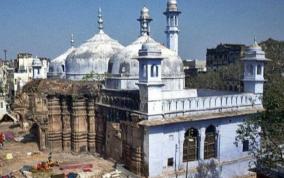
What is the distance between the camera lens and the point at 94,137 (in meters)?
21.4

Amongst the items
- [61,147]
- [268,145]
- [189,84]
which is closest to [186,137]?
[268,145]

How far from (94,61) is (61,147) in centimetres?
663

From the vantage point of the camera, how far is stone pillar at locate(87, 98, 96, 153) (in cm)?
2122

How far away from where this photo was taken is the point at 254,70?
65.6 feet

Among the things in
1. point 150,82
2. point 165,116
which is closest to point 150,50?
point 150,82

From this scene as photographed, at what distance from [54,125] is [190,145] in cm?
830

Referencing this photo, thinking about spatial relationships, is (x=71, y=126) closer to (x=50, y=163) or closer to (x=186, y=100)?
(x=50, y=163)

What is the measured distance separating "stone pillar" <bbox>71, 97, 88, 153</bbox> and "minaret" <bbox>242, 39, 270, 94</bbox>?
358 inches

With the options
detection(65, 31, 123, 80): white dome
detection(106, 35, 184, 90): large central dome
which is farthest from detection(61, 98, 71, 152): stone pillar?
detection(65, 31, 123, 80): white dome

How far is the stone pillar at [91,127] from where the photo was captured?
835 inches

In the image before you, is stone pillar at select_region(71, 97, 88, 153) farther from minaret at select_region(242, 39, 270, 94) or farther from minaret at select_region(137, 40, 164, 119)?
minaret at select_region(242, 39, 270, 94)

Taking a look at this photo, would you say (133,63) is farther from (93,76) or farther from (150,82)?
(93,76)

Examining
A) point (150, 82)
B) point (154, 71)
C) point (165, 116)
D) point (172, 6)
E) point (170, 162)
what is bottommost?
point (170, 162)

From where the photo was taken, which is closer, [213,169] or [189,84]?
[213,169]
